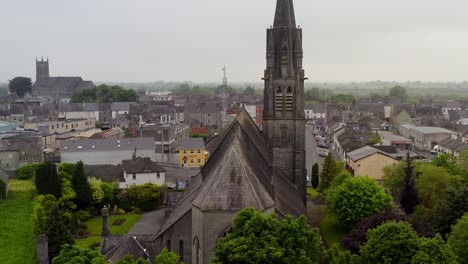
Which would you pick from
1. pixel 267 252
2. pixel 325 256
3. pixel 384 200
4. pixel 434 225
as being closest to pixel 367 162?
pixel 384 200

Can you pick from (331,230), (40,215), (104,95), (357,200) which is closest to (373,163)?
(331,230)

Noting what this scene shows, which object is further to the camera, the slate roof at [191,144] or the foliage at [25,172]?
the slate roof at [191,144]

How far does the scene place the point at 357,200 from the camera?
1476 inches

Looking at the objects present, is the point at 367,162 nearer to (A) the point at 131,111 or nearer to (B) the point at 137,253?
(B) the point at 137,253

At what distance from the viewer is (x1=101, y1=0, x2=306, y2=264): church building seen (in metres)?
23.2

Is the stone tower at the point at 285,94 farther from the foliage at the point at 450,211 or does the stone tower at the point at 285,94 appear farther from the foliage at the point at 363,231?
the foliage at the point at 450,211

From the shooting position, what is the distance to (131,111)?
120938mm

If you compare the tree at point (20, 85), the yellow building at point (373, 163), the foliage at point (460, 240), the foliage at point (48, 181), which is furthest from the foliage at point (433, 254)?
the tree at point (20, 85)

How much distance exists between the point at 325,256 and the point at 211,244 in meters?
5.46

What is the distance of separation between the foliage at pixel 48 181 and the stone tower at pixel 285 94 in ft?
64.5

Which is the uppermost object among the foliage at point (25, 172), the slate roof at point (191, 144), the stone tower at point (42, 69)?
the stone tower at point (42, 69)

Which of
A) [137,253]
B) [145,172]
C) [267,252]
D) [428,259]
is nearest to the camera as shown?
[267,252]

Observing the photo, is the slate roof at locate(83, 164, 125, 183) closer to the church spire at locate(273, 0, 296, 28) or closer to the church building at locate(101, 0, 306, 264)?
the church building at locate(101, 0, 306, 264)

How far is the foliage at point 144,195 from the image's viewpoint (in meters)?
47.0
